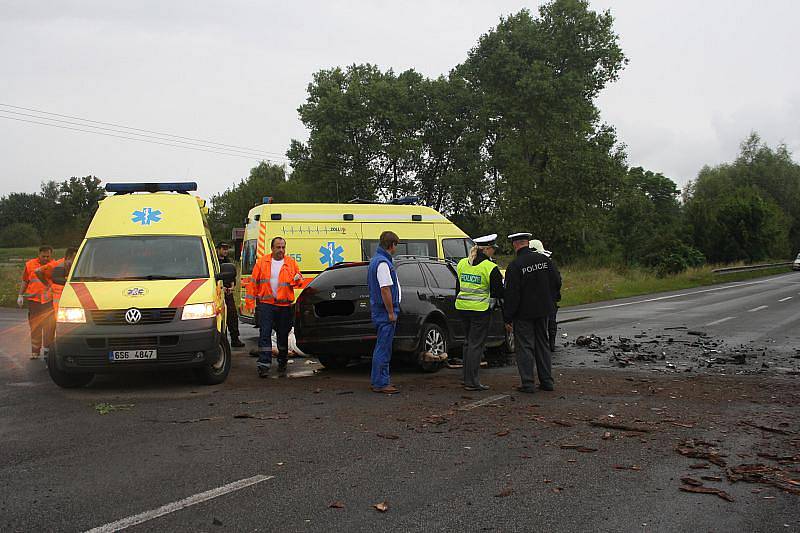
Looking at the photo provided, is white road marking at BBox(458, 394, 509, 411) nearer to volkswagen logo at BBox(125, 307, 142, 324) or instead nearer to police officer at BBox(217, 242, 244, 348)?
volkswagen logo at BBox(125, 307, 142, 324)

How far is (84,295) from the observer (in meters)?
8.80

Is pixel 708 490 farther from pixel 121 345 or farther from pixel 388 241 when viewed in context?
pixel 121 345

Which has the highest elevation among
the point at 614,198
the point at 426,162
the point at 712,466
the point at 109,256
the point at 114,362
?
the point at 426,162

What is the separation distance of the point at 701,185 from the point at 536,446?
274ft

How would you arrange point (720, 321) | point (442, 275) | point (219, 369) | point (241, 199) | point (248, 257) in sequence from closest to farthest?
point (219, 369), point (442, 275), point (248, 257), point (720, 321), point (241, 199)

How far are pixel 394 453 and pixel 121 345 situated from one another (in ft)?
13.6

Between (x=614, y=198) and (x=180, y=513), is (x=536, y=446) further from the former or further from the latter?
(x=614, y=198)

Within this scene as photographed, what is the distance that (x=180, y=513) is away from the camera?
446 centimetres

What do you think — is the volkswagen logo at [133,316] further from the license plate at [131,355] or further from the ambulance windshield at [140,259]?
the ambulance windshield at [140,259]

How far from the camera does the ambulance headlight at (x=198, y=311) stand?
8859 millimetres

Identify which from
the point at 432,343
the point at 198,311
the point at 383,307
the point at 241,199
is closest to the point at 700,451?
the point at 383,307

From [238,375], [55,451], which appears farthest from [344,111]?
[55,451]

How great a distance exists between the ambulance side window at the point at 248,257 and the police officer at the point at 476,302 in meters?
7.07

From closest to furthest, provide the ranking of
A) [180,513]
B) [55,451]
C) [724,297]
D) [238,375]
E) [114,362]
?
1. [180,513]
2. [55,451]
3. [114,362]
4. [238,375]
5. [724,297]
